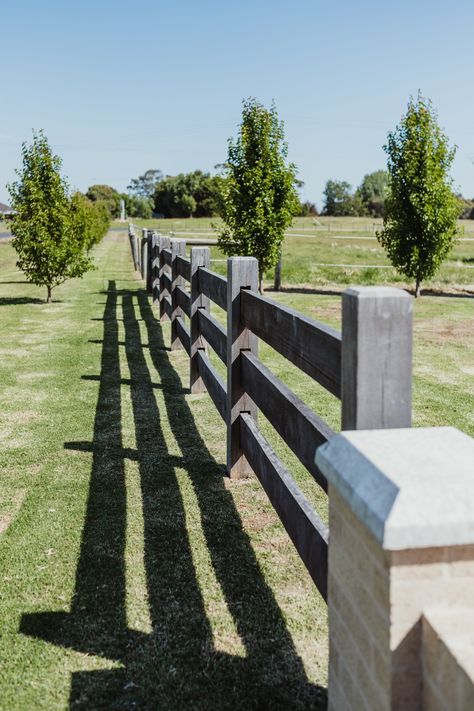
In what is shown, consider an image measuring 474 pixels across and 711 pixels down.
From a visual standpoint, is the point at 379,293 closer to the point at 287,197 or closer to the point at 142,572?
the point at 142,572

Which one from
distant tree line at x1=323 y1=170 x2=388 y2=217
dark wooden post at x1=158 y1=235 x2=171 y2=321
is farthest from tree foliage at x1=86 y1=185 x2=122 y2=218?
dark wooden post at x1=158 y1=235 x2=171 y2=321

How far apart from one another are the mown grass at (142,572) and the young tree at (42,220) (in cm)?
981

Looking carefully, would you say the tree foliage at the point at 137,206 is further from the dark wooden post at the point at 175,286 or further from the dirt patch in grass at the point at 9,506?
the dirt patch in grass at the point at 9,506

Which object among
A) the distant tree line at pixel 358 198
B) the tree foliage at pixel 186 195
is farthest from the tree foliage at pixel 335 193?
the tree foliage at pixel 186 195

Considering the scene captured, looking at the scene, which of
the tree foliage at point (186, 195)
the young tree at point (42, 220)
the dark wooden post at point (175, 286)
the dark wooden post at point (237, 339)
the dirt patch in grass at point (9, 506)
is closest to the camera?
the dirt patch in grass at point (9, 506)

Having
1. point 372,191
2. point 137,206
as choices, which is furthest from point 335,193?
point 137,206

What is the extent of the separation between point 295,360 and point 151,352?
7029mm

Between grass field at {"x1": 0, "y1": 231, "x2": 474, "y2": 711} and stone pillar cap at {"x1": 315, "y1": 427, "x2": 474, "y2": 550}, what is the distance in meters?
1.34

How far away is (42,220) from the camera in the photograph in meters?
16.6

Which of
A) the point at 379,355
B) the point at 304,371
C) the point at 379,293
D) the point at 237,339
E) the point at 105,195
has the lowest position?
the point at 237,339

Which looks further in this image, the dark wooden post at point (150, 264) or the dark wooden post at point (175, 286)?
the dark wooden post at point (150, 264)

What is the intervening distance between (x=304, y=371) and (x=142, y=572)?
148 cm

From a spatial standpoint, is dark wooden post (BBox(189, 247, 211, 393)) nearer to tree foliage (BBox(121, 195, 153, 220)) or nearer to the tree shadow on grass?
the tree shadow on grass

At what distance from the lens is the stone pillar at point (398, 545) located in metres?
1.46
